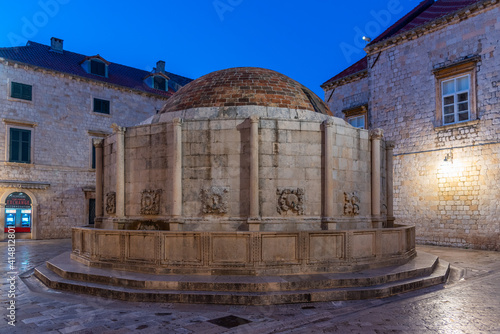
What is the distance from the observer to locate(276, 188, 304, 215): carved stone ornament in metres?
10.4

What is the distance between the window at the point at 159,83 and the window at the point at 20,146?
11170mm

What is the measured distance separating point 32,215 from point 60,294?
17.5 metres

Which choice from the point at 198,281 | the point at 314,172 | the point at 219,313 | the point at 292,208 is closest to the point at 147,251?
the point at 198,281

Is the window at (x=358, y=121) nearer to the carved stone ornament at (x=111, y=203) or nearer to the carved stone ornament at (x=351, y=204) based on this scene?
the carved stone ornament at (x=351, y=204)

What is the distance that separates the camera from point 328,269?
378 inches

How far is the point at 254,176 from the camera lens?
10.1 m

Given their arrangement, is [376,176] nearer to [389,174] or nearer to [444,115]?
[389,174]

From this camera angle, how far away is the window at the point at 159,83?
32.3 metres

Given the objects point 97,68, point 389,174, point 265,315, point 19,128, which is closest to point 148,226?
A: point 265,315

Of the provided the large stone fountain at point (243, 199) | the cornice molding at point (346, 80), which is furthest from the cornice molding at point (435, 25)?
the large stone fountain at point (243, 199)

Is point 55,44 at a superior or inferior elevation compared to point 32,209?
superior

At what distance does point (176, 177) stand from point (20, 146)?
1756 cm

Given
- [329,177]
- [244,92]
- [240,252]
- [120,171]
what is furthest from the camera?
[244,92]

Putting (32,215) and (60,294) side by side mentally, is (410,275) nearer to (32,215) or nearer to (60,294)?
(60,294)
